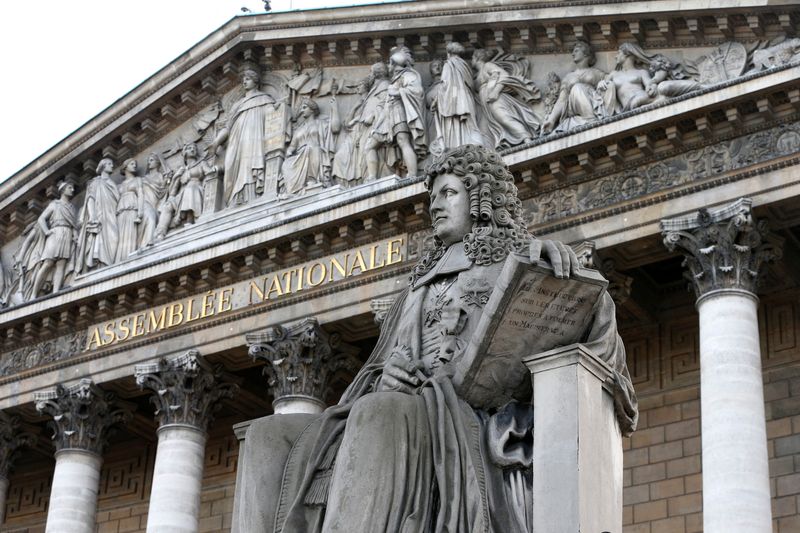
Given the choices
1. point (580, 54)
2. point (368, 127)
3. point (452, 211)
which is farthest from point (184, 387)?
point (452, 211)

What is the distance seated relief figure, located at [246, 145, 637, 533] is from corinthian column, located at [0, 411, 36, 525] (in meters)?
16.3

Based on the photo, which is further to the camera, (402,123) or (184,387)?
(184,387)

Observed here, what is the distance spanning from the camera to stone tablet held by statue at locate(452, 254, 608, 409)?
4977 mm

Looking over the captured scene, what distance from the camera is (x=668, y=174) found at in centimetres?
1595

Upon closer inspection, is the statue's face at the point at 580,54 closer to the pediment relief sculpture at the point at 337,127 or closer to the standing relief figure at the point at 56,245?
the pediment relief sculpture at the point at 337,127

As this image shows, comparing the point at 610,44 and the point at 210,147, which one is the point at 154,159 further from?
the point at 610,44

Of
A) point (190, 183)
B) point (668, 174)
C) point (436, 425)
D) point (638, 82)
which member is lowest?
point (436, 425)

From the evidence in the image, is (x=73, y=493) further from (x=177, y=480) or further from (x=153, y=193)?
(x=153, y=193)

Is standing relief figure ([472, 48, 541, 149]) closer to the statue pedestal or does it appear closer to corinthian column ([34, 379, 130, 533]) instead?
corinthian column ([34, 379, 130, 533])

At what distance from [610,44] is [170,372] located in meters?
6.22

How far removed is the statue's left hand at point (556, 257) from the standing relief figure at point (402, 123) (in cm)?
1303

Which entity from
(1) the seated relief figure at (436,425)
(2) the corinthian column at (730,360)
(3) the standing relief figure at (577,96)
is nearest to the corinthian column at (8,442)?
(3) the standing relief figure at (577,96)

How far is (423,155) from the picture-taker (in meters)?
18.2

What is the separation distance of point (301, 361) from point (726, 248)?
503 cm
